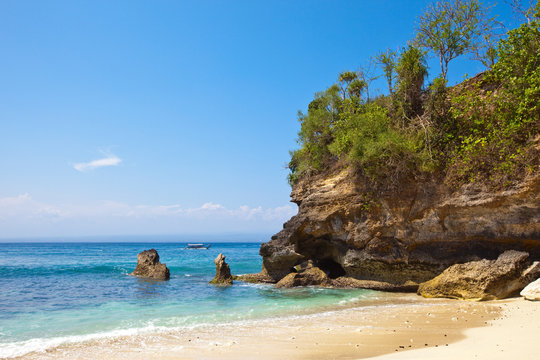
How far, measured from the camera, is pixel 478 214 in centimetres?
1316

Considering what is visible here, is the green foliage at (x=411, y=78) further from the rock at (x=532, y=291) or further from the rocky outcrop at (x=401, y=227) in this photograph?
the rock at (x=532, y=291)

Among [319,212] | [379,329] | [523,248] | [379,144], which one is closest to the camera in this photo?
[379,329]

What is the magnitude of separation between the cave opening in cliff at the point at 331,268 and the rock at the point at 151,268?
1038cm

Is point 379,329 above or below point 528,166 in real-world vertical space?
below


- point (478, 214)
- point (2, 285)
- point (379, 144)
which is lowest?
point (2, 285)

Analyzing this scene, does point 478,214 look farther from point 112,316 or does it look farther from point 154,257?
point 154,257

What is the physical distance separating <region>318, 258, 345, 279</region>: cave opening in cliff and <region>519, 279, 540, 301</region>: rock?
9.87 metres

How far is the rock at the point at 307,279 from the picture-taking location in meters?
18.3

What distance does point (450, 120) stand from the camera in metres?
15.1

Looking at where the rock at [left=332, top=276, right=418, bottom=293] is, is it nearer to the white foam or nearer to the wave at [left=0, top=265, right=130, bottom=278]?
the white foam

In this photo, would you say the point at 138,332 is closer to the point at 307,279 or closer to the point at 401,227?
the point at 307,279

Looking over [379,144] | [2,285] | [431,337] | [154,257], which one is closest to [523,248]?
[379,144]

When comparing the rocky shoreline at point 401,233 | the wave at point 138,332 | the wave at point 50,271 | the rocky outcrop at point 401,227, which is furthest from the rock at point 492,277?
the wave at point 50,271

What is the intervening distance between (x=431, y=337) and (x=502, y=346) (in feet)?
5.01
